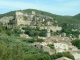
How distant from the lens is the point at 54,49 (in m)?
59.2

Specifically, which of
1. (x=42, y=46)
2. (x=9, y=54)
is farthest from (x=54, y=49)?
(x=9, y=54)

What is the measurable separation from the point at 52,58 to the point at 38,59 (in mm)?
4550

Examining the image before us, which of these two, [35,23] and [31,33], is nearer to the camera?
[31,33]

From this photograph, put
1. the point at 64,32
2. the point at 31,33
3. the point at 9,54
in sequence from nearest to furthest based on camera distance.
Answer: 1. the point at 9,54
2. the point at 31,33
3. the point at 64,32

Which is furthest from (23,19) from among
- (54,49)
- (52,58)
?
(52,58)

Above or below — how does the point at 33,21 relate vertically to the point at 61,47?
above

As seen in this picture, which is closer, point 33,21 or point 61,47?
point 61,47

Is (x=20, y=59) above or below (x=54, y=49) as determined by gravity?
above

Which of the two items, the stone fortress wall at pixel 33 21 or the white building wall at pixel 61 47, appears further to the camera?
the stone fortress wall at pixel 33 21

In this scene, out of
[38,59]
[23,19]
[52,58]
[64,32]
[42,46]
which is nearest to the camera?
[38,59]

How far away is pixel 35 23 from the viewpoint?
98.2 meters

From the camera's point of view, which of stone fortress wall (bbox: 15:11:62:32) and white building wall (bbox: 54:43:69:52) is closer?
white building wall (bbox: 54:43:69:52)

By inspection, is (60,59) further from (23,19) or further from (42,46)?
(23,19)

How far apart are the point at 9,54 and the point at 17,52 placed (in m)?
3.83
